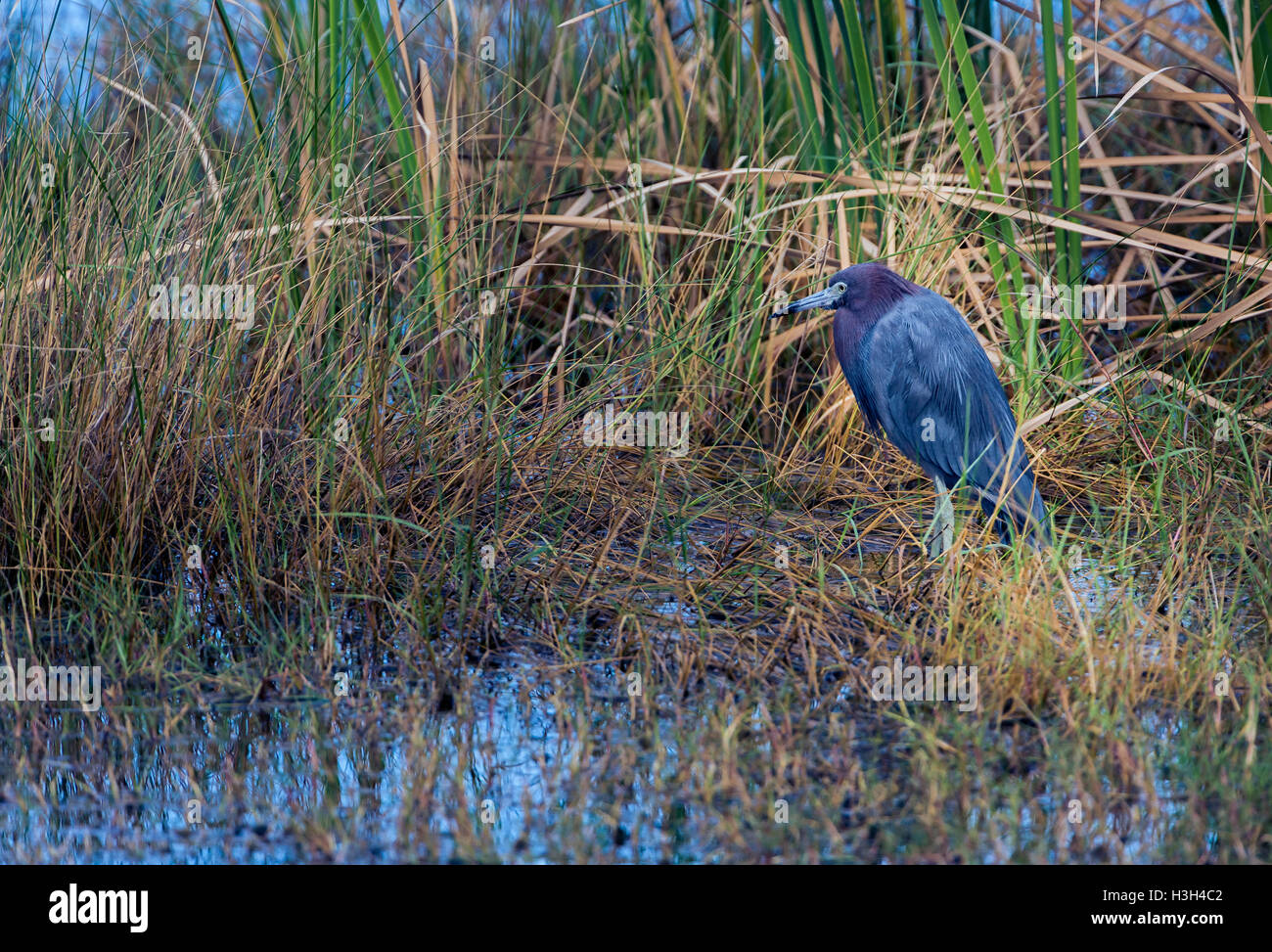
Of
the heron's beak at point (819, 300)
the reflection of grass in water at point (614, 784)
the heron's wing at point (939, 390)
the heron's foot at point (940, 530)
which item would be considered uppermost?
the heron's beak at point (819, 300)

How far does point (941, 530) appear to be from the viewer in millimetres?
3506

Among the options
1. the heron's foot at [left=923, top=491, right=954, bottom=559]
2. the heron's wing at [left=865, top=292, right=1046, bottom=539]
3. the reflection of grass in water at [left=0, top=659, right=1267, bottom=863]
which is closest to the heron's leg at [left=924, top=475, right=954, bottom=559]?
the heron's foot at [left=923, top=491, right=954, bottom=559]

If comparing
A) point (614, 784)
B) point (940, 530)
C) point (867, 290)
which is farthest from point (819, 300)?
point (614, 784)

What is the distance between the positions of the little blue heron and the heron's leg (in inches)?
2.4

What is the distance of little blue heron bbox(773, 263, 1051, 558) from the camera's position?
370cm

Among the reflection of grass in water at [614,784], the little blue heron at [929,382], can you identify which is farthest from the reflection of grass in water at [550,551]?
the little blue heron at [929,382]

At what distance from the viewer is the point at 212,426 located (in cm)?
323

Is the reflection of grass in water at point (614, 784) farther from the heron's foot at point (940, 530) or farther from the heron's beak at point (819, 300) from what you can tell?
the heron's beak at point (819, 300)

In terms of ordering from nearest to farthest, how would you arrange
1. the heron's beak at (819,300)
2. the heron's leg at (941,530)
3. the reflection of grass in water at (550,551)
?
the reflection of grass in water at (550,551) → the heron's leg at (941,530) → the heron's beak at (819,300)

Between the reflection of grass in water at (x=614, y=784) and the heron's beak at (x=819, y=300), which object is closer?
the reflection of grass in water at (x=614, y=784)

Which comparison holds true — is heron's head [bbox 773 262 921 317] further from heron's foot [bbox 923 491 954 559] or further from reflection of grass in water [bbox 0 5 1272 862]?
heron's foot [bbox 923 491 954 559]

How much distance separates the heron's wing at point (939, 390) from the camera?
3695 millimetres
